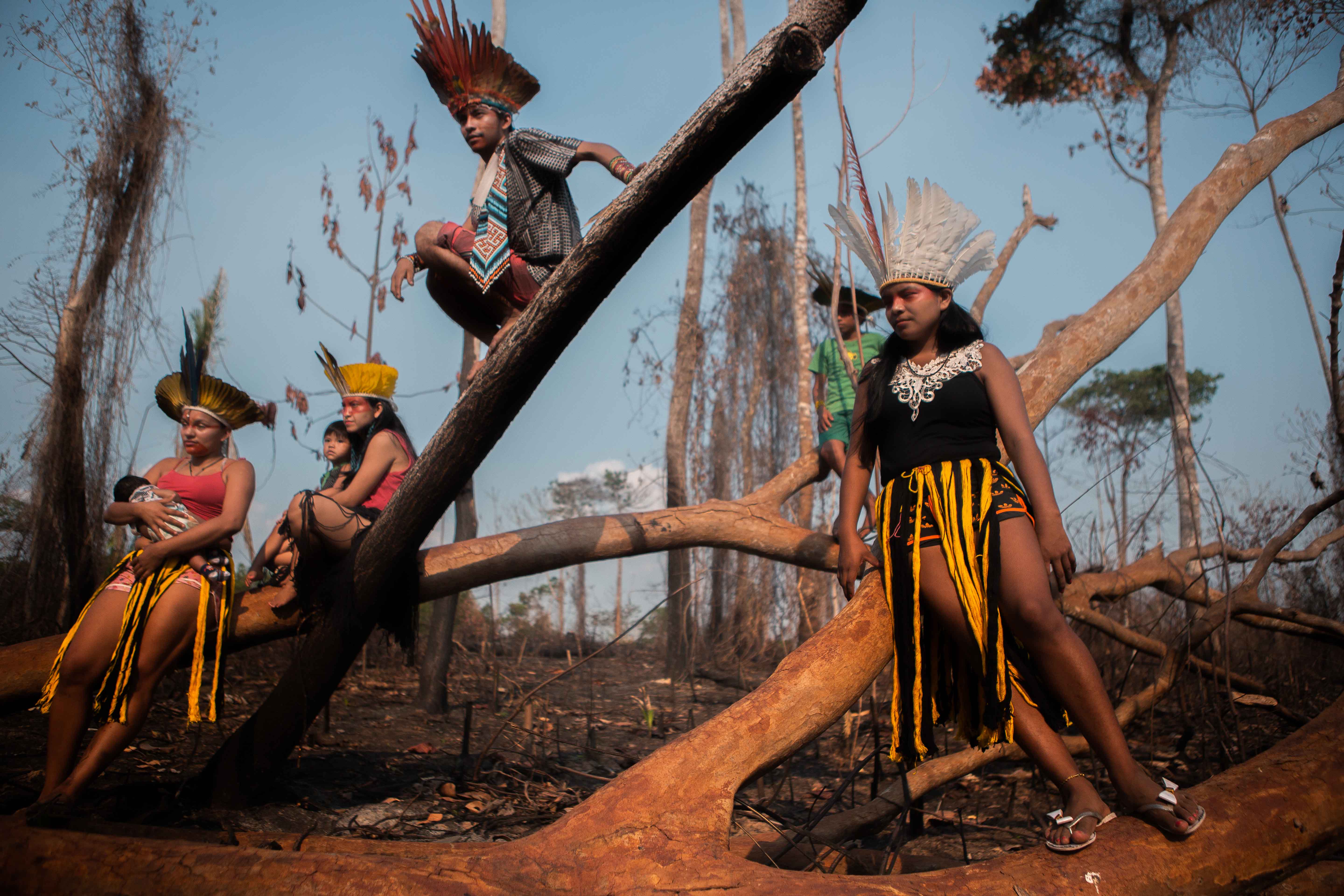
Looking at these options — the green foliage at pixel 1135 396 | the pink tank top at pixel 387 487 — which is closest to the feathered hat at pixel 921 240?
the pink tank top at pixel 387 487

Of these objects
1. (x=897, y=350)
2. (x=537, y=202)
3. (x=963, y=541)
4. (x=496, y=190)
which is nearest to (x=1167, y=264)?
→ (x=897, y=350)

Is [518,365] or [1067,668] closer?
[1067,668]

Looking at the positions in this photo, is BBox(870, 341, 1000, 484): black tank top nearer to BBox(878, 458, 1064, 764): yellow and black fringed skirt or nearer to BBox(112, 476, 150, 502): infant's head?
BBox(878, 458, 1064, 764): yellow and black fringed skirt

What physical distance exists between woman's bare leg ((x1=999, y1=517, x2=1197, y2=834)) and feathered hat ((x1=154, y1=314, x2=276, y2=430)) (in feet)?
9.50

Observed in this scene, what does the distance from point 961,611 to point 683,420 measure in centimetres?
662

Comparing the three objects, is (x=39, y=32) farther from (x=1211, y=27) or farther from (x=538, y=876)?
(x=1211, y=27)

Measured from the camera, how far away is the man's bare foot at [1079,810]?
180 cm

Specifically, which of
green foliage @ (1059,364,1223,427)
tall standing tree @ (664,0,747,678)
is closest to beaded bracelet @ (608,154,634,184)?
tall standing tree @ (664,0,747,678)

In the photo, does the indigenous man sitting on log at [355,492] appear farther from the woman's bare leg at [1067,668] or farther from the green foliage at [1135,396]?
the green foliage at [1135,396]

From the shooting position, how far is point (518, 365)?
2082 mm

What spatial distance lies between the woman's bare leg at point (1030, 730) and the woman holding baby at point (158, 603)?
7.86 feet

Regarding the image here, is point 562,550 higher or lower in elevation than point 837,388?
lower

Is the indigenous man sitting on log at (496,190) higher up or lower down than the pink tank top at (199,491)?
higher up

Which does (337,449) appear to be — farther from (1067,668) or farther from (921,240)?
(1067,668)
